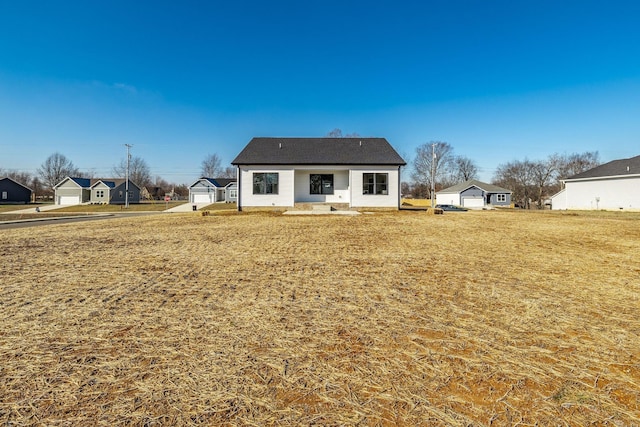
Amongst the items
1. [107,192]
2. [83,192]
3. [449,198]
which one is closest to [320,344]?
[449,198]

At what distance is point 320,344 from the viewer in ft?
8.63

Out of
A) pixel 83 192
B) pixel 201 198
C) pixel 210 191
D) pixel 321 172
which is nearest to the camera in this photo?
pixel 321 172

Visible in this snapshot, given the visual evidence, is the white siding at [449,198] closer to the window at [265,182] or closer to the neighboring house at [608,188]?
the neighboring house at [608,188]

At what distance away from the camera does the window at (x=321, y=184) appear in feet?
73.2

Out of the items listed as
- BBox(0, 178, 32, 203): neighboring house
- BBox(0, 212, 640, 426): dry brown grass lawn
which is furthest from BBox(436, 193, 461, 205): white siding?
BBox(0, 178, 32, 203): neighboring house

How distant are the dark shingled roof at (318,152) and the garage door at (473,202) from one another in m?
31.9

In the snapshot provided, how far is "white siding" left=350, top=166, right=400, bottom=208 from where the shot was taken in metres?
21.0

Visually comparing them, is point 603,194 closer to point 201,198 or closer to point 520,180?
point 520,180

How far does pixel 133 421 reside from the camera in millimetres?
1728

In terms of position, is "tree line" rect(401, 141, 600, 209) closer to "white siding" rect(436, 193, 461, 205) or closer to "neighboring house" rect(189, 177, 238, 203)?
"white siding" rect(436, 193, 461, 205)

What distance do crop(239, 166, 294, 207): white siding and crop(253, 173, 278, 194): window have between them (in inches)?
8.7

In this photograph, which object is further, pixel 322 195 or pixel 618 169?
pixel 618 169

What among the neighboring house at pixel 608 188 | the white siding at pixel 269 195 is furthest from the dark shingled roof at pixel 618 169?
the white siding at pixel 269 195

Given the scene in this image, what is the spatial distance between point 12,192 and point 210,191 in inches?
1327
